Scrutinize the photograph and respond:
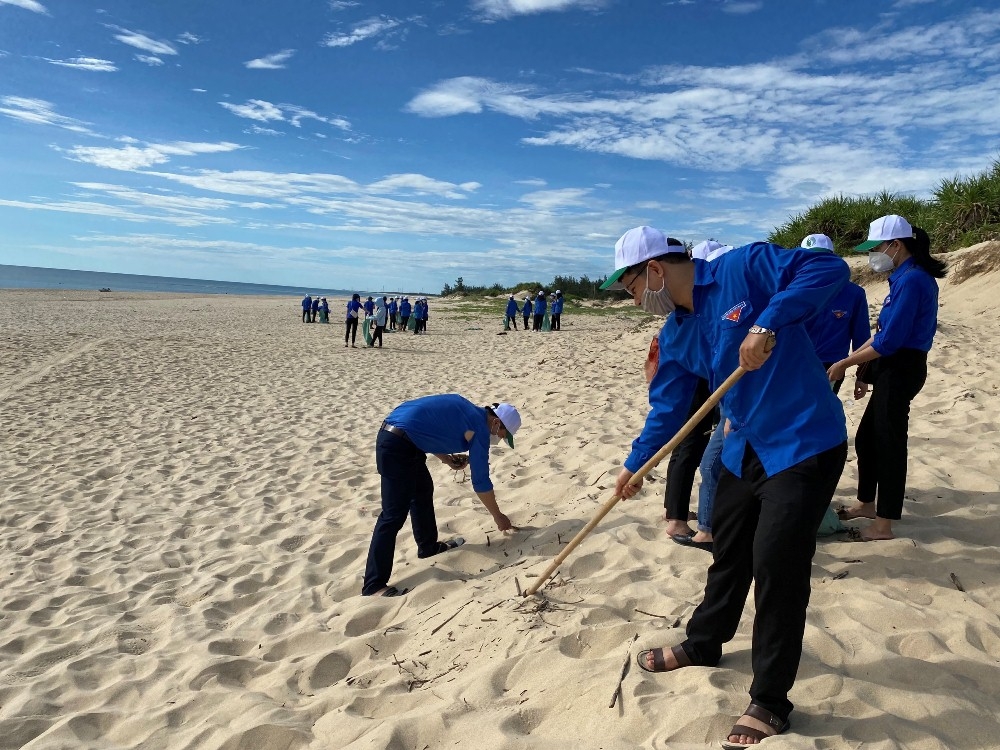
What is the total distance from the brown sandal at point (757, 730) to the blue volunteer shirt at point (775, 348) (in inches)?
31.8

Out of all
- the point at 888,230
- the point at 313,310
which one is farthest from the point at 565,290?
the point at 888,230

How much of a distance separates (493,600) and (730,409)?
1.97m

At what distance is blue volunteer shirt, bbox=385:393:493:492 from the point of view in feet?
14.6

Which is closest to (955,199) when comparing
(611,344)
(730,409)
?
(611,344)

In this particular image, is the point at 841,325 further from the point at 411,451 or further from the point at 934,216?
the point at 934,216

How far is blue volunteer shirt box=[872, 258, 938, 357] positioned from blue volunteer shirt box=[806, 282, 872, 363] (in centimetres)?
38

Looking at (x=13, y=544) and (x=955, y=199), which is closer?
(x=13, y=544)

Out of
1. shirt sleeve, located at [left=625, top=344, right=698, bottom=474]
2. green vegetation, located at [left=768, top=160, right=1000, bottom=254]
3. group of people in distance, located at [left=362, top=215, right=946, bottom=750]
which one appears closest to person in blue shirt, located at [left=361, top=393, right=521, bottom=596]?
shirt sleeve, located at [left=625, top=344, right=698, bottom=474]

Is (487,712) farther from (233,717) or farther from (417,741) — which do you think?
(233,717)

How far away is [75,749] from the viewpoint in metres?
2.93

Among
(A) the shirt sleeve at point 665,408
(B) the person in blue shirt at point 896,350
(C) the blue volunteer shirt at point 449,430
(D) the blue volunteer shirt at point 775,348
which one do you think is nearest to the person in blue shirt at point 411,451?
(C) the blue volunteer shirt at point 449,430

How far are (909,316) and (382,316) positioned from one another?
17.5m

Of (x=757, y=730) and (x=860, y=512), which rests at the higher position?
(x=860, y=512)

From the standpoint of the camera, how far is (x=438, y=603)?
4.06 meters
